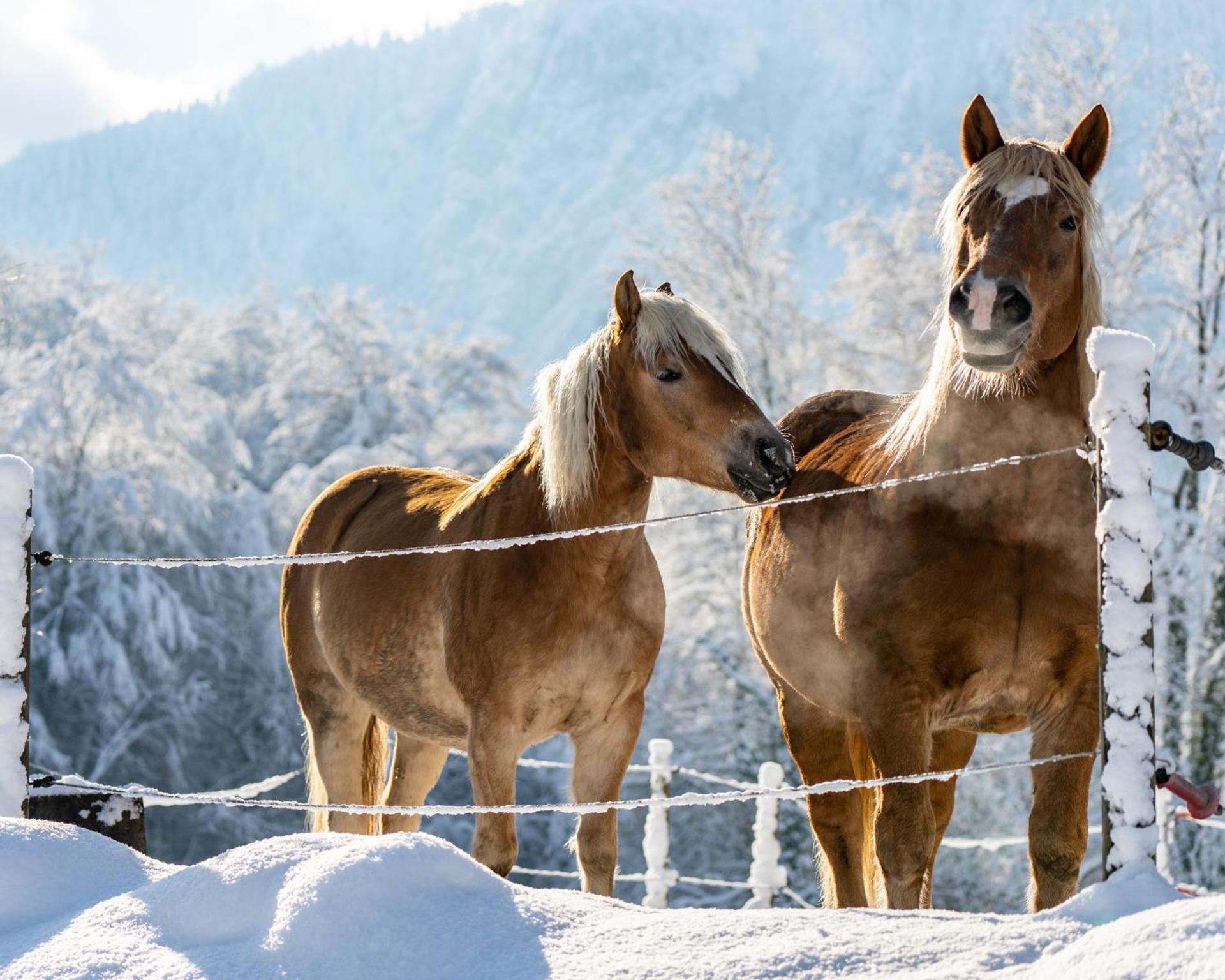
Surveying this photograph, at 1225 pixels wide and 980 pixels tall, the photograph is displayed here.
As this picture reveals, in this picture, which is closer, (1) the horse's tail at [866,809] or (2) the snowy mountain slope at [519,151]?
(1) the horse's tail at [866,809]

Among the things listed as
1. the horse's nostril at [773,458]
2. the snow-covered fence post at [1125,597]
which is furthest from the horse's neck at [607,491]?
the snow-covered fence post at [1125,597]

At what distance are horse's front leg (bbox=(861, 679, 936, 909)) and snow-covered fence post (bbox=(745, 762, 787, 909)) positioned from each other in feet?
13.4

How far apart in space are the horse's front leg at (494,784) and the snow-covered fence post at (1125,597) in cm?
204

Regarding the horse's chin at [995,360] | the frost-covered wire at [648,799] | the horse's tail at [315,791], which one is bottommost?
the horse's tail at [315,791]

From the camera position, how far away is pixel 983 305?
3240mm

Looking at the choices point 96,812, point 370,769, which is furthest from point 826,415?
point 96,812

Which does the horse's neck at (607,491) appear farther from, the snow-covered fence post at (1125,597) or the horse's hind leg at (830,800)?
the snow-covered fence post at (1125,597)

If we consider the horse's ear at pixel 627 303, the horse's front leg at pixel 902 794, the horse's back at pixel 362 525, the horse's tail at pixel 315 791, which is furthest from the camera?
the horse's tail at pixel 315 791

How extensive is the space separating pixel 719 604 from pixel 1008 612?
1358 centimetres

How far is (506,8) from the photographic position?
9119 cm

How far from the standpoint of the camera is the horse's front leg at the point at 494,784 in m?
4.11

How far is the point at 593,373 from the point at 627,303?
0.81 ft

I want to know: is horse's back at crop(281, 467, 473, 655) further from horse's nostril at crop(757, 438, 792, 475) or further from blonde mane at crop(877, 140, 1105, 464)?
blonde mane at crop(877, 140, 1105, 464)

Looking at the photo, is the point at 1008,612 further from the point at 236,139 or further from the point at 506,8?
the point at 506,8
